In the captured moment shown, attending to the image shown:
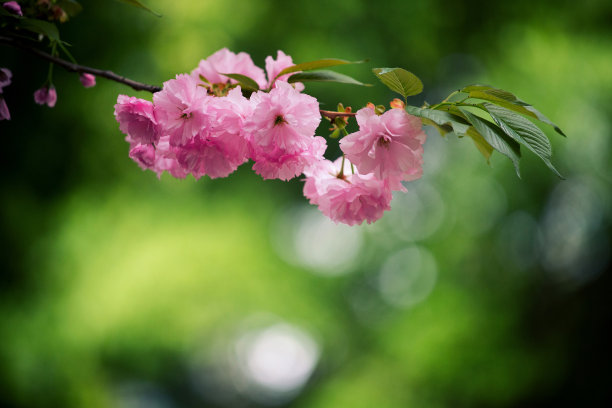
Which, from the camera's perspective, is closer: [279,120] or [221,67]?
[279,120]

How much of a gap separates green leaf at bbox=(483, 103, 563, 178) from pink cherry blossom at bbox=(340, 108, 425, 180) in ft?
0.25

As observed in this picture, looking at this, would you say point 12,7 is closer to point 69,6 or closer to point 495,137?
point 69,6

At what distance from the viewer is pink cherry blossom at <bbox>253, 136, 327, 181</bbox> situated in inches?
24.5

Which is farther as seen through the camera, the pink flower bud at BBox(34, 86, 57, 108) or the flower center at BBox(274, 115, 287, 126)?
the pink flower bud at BBox(34, 86, 57, 108)

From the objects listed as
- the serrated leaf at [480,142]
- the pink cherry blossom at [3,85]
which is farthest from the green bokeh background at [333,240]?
the serrated leaf at [480,142]

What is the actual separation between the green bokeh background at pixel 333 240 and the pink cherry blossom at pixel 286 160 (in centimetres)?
259

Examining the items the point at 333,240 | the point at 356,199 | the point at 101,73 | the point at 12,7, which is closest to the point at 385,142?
the point at 356,199

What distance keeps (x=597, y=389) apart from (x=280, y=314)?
1.86m

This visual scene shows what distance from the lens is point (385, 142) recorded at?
0.59 metres

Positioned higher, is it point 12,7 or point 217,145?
point 12,7

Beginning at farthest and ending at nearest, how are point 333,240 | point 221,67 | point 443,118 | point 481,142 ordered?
point 333,240
point 221,67
point 481,142
point 443,118

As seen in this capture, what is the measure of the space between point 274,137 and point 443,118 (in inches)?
7.0

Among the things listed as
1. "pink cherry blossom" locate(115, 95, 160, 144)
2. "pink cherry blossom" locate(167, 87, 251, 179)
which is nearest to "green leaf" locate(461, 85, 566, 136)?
"pink cherry blossom" locate(167, 87, 251, 179)

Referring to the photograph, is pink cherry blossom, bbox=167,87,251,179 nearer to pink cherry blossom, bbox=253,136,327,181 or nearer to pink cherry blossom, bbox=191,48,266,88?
pink cherry blossom, bbox=253,136,327,181
